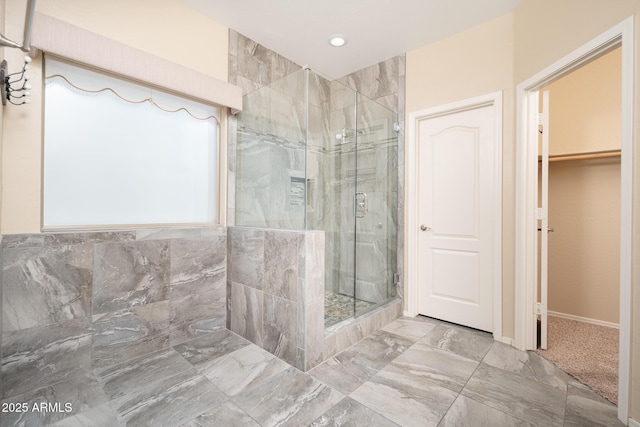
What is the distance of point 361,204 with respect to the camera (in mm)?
2693

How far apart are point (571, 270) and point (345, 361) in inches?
99.3

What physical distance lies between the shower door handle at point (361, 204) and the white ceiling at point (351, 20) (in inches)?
60.1

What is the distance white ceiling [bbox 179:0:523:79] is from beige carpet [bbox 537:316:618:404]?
2.74m

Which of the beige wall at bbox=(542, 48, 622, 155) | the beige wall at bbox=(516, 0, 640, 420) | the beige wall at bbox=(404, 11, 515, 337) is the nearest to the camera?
the beige wall at bbox=(516, 0, 640, 420)

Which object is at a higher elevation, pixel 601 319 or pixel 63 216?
A: pixel 63 216

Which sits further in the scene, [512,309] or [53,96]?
[512,309]

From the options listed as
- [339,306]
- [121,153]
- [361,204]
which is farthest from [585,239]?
[121,153]

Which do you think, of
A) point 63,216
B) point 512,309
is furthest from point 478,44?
point 63,216

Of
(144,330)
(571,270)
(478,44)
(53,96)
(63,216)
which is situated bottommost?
(144,330)

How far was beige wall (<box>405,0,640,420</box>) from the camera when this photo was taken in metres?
1.41

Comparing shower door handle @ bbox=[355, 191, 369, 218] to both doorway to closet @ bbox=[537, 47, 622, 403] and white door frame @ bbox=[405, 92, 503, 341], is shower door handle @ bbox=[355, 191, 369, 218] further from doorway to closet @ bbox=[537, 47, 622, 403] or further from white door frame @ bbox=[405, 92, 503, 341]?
doorway to closet @ bbox=[537, 47, 622, 403]

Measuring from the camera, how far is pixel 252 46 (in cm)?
275

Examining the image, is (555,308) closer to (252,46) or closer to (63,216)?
(252,46)

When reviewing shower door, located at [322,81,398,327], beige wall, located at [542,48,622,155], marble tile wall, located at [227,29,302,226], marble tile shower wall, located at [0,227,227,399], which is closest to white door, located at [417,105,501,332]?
shower door, located at [322,81,398,327]
